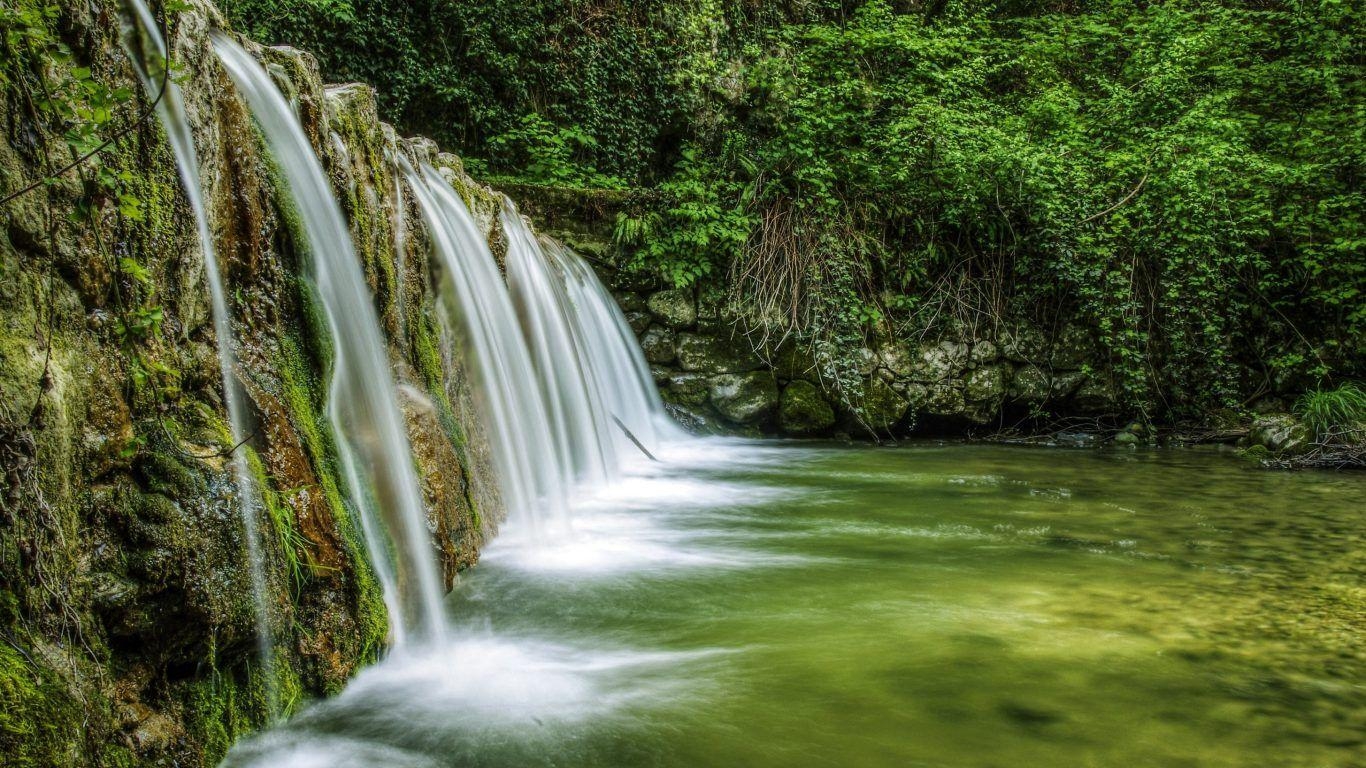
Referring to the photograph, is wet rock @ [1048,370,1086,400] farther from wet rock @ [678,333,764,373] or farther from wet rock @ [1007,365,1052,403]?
wet rock @ [678,333,764,373]

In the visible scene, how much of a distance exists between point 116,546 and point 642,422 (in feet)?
21.4

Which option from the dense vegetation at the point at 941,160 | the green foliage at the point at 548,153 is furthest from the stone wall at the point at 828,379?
the green foliage at the point at 548,153

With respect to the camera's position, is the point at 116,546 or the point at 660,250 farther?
the point at 660,250

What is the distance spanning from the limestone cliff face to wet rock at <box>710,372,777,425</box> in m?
6.60

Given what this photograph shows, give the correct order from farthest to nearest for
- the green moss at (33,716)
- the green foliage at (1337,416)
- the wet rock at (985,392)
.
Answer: the wet rock at (985,392) → the green foliage at (1337,416) → the green moss at (33,716)

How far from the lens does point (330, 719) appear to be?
2.34 m

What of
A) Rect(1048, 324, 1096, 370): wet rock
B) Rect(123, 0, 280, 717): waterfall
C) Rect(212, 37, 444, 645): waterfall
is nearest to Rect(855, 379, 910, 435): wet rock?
Rect(1048, 324, 1096, 370): wet rock

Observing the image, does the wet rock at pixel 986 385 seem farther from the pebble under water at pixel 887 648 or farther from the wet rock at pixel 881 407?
the pebble under water at pixel 887 648

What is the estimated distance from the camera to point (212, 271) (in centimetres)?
246

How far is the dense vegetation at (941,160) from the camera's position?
916 centimetres

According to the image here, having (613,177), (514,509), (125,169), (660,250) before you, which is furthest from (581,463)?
(613,177)

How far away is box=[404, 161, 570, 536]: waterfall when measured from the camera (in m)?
4.84

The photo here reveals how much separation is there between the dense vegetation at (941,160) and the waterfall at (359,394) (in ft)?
19.5

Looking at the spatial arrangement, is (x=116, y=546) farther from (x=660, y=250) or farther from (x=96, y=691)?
(x=660, y=250)
